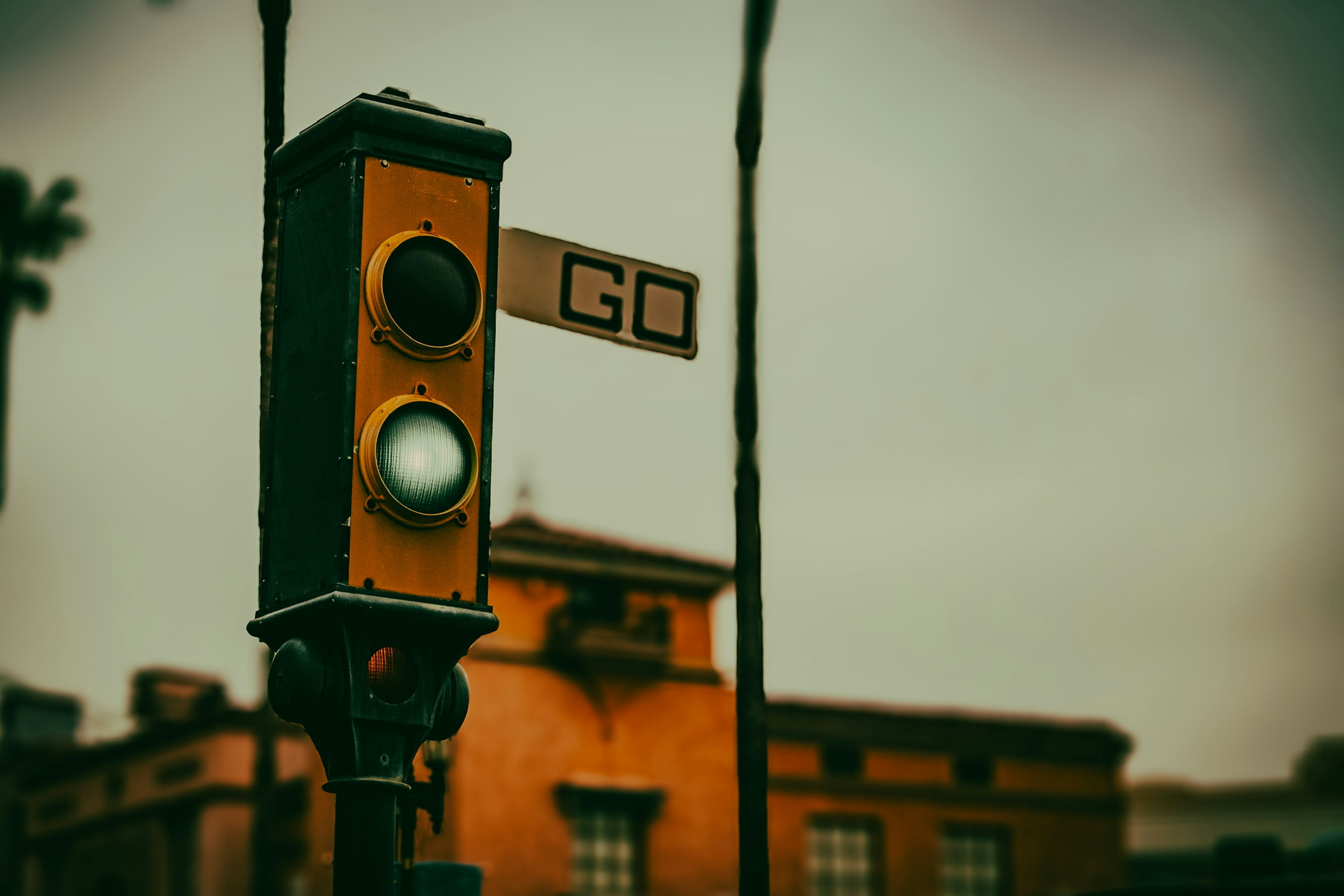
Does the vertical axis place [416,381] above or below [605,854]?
above

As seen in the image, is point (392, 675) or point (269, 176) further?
point (269, 176)

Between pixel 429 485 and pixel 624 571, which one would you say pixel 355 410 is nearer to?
pixel 429 485

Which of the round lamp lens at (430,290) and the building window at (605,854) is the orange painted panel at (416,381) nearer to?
the round lamp lens at (430,290)

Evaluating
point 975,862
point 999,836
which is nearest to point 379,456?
point 975,862

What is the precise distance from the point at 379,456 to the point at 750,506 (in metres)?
3.24

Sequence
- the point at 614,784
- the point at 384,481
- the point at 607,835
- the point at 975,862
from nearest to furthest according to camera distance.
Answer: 1. the point at 384,481
2. the point at 614,784
3. the point at 607,835
4. the point at 975,862

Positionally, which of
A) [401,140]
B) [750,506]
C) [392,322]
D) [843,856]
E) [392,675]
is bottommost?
[843,856]

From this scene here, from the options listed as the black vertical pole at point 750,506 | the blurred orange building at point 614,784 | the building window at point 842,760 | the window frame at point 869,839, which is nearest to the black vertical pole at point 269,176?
the black vertical pole at point 750,506

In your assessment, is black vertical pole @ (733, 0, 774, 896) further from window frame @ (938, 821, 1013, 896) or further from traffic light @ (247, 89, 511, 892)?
window frame @ (938, 821, 1013, 896)

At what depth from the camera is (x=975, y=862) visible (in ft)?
123

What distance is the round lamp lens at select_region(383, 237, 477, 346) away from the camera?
3.07m

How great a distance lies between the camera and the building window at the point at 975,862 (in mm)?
36969

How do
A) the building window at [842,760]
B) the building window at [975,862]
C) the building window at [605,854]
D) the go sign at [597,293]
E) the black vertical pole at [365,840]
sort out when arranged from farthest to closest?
the building window at [975,862] → the building window at [842,760] → the building window at [605,854] → the go sign at [597,293] → the black vertical pole at [365,840]

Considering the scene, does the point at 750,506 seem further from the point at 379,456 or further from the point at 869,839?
the point at 869,839
